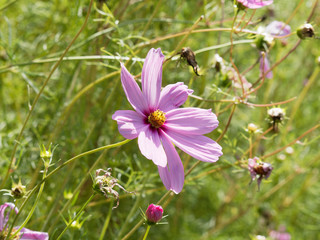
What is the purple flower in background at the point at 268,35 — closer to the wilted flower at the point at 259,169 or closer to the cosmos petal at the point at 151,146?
the wilted flower at the point at 259,169

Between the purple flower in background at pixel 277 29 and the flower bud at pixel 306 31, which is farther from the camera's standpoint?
the purple flower in background at pixel 277 29

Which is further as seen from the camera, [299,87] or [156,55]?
[299,87]

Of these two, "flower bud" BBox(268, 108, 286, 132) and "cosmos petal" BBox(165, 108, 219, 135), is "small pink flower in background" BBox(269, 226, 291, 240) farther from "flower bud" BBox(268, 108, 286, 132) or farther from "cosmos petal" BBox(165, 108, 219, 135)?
"cosmos petal" BBox(165, 108, 219, 135)

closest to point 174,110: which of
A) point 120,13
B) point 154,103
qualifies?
point 154,103

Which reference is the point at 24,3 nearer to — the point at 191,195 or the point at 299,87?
the point at 191,195

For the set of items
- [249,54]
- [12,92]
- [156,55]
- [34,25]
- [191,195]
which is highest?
[156,55]

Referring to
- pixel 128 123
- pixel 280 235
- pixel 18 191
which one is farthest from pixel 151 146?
pixel 280 235

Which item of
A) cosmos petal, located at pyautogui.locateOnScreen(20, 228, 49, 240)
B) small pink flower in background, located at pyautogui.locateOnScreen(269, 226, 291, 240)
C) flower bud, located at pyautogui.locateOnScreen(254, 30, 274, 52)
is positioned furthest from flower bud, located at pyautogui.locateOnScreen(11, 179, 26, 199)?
small pink flower in background, located at pyautogui.locateOnScreen(269, 226, 291, 240)

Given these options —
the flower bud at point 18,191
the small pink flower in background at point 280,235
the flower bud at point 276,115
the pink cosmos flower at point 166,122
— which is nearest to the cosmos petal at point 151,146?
the pink cosmos flower at point 166,122
